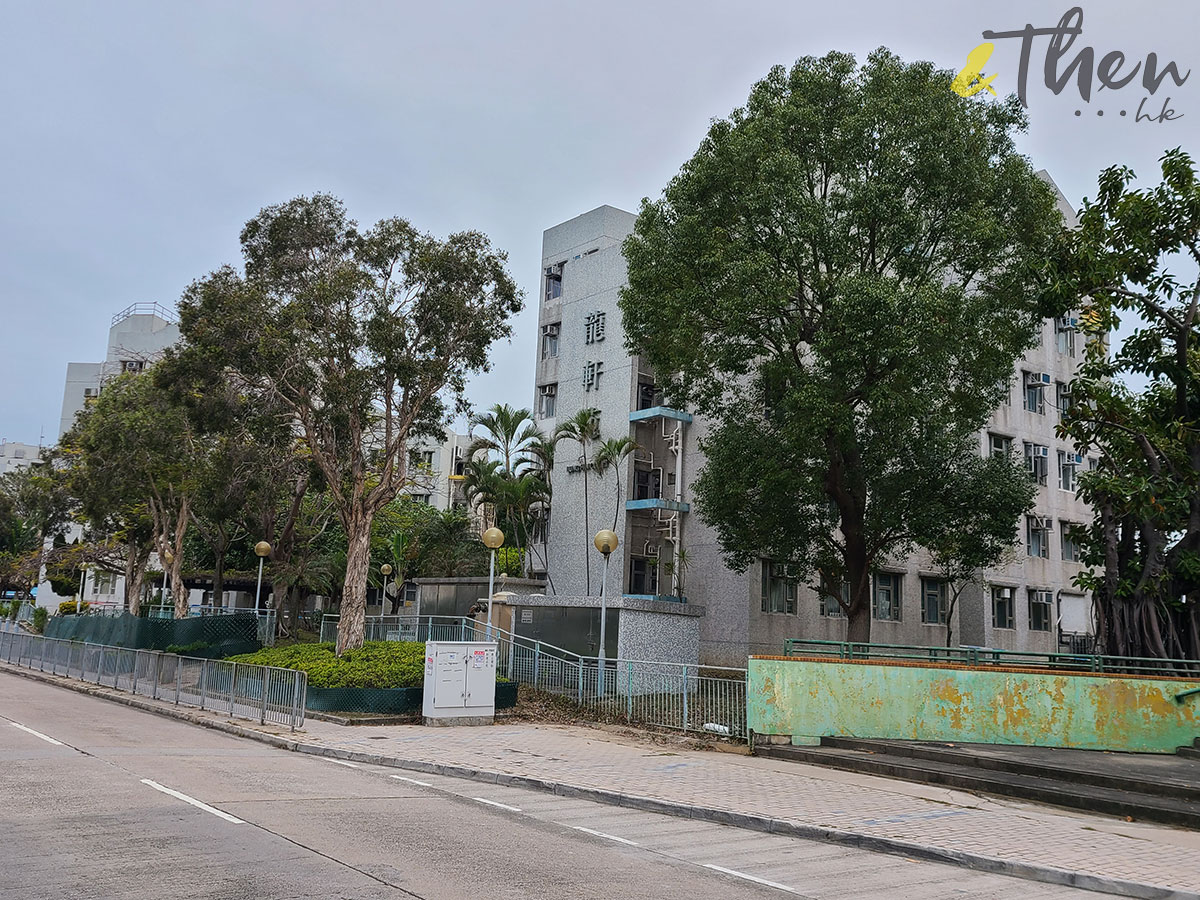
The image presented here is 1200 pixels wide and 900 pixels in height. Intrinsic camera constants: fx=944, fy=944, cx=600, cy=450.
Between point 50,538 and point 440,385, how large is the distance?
208ft

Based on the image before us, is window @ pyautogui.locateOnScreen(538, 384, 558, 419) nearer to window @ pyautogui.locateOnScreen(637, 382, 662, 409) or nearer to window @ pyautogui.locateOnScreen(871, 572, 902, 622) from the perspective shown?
window @ pyautogui.locateOnScreen(637, 382, 662, 409)

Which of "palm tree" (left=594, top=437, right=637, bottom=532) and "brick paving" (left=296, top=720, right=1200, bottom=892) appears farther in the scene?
"palm tree" (left=594, top=437, right=637, bottom=532)

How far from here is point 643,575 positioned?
3450 centimetres

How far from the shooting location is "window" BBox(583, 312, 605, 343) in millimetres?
36750

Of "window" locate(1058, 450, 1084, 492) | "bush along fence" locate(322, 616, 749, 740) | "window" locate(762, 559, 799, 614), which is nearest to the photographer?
"bush along fence" locate(322, 616, 749, 740)

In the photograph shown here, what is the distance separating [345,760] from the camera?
1519cm

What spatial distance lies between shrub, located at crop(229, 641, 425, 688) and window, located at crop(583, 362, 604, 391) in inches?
590

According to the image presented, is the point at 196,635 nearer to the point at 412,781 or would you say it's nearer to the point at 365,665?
the point at 365,665

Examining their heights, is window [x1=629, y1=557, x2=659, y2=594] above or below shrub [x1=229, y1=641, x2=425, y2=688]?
above

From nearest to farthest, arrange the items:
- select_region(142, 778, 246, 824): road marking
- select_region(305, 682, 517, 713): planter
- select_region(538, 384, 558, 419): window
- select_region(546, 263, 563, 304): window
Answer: select_region(142, 778, 246, 824): road marking, select_region(305, 682, 517, 713): planter, select_region(538, 384, 558, 419): window, select_region(546, 263, 563, 304): window

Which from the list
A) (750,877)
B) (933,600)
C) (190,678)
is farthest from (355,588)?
(933,600)

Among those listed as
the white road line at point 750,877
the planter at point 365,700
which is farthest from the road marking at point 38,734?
the white road line at point 750,877

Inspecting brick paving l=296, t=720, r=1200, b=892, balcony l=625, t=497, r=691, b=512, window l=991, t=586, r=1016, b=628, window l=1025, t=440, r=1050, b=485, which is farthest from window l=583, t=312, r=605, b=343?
brick paving l=296, t=720, r=1200, b=892

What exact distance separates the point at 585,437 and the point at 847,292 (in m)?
16.4
